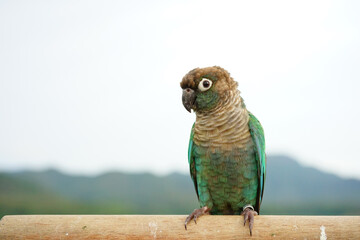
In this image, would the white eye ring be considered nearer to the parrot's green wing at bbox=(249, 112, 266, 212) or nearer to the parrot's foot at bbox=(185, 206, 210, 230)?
the parrot's green wing at bbox=(249, 112, 266, 212)

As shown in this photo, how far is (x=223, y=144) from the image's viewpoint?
2.85m

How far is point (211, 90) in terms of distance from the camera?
9.55ft

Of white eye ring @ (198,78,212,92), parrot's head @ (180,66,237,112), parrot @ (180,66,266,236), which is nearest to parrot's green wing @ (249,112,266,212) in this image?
parrot @ (180,66,266,236)

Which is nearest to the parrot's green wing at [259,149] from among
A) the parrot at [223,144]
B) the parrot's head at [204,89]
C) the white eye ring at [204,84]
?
the parrot at [223,144]

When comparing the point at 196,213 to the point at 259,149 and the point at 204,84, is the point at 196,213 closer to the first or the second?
the point at 259,149

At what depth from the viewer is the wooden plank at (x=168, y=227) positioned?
233 centimetres

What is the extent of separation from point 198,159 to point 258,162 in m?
0.46

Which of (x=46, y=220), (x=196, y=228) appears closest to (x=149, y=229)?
(x=196, y=228)

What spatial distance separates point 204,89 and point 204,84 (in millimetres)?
38

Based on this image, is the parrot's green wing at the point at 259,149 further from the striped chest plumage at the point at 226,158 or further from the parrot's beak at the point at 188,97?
the parrot's beak at the point at 188,97

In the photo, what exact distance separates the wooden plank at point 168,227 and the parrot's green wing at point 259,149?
1.66 feet

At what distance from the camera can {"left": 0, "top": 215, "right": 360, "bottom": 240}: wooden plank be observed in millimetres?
2328

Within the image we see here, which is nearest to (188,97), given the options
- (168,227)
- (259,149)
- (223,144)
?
(223,144)

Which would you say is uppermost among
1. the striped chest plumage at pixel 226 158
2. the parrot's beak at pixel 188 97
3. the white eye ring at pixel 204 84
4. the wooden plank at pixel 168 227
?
the white eye ring at pixel 204 84
